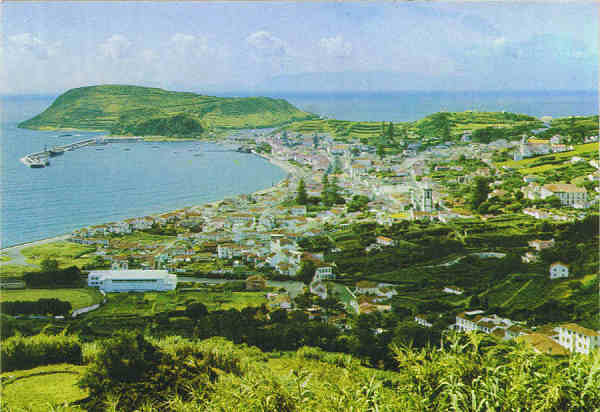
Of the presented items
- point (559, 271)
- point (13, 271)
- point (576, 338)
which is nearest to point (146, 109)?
point (13, 271)

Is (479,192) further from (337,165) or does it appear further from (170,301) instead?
(170,301)

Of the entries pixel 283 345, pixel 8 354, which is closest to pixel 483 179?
pixel 283 345

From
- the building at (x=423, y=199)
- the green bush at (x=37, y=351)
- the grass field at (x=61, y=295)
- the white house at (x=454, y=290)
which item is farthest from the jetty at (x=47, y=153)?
the white house at (x=454, y=290)

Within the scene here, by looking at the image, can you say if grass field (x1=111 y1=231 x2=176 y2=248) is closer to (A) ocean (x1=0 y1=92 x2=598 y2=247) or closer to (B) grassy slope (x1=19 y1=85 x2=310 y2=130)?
(A) ocean (x1=0 y1=92 x2=598 y2=247)

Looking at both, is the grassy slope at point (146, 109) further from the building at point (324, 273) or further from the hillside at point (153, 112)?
the building at point (324, 273)

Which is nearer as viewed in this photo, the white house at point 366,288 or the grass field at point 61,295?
the grass field at point 61,295
